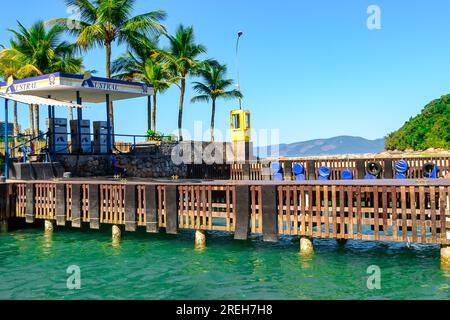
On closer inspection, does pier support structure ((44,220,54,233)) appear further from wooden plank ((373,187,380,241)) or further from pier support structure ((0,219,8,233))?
wooden plank ((373,187,380,241))

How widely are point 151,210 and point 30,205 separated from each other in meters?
6.34

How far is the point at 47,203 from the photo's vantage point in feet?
59.7

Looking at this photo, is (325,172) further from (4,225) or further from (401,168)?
(4,225)

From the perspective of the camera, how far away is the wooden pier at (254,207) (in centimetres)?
1177

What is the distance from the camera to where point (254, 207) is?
13688mm

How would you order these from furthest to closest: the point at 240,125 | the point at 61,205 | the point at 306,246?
the point at 240,125 → the point at 61,205 → the point at 306,246

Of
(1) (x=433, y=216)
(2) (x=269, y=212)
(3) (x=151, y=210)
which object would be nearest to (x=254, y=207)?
(2) (x=269, y=212)

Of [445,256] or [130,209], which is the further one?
[130,209]

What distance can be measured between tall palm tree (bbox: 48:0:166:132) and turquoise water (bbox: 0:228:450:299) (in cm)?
2042

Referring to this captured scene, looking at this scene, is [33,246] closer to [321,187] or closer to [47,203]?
[47,203]

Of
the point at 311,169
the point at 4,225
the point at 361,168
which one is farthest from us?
the point at 311,169

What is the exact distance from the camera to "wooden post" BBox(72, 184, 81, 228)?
1702 cm

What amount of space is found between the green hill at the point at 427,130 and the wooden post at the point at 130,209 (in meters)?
61.1

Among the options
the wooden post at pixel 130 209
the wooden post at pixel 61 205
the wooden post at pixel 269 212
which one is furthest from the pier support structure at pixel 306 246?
the wooden post at pixel 61 205
